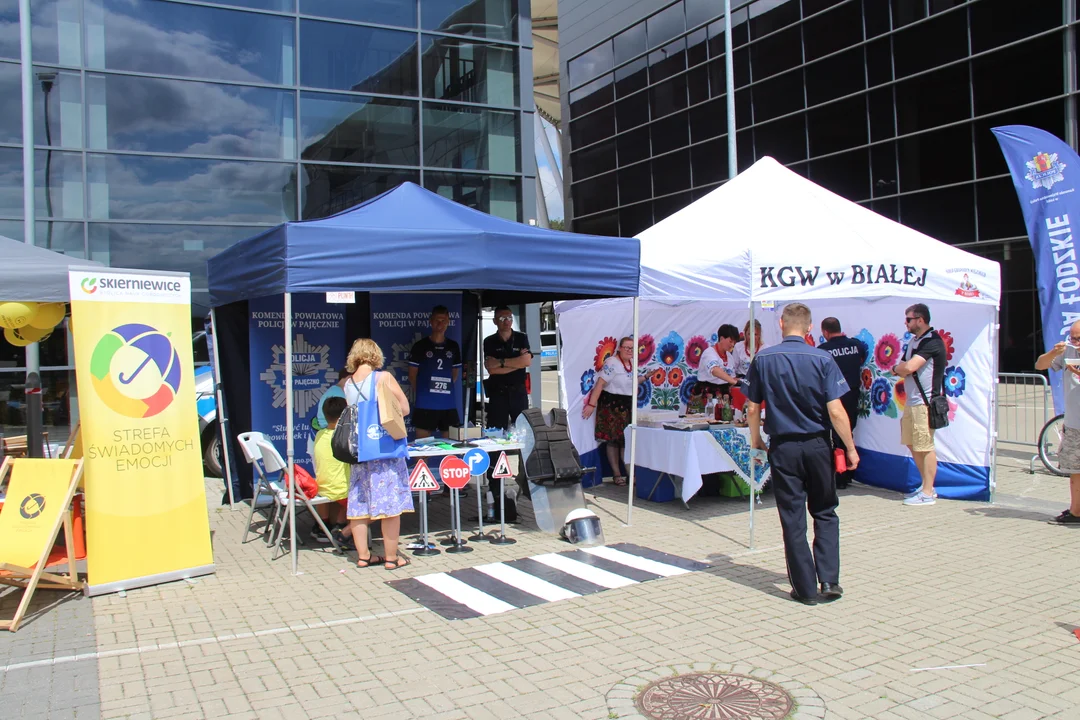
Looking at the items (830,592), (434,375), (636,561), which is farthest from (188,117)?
(830,592)

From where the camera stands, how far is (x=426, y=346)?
8258 millimetres

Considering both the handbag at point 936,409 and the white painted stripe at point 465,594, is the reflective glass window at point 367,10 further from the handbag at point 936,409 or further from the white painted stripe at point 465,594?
the white painted stripe at point 465,594

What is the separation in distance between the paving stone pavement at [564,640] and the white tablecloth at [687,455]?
3.49 ft

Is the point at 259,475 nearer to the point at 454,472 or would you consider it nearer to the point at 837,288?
the point at 454,472

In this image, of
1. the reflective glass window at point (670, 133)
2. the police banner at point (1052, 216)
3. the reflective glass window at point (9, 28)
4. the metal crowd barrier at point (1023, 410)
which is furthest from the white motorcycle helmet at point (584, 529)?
the reflective glass window at point (670, 133)

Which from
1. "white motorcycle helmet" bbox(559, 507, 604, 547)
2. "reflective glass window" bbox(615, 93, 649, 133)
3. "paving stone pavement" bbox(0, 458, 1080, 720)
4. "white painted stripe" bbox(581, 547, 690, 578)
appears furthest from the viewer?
"reflective glass window" bbox(615, 93, 649, 133)

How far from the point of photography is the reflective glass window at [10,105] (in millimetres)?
11203

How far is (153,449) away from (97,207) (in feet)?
23.6

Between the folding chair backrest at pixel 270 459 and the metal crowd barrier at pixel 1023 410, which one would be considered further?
the metal crowd barrier at pixel 1023 410

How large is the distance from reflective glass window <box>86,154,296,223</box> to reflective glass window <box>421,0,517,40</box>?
346cm

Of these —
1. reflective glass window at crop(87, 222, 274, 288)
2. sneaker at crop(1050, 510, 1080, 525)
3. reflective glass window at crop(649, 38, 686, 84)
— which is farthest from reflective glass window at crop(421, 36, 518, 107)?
reflective glass window at crop(649, 38, 686, 84)

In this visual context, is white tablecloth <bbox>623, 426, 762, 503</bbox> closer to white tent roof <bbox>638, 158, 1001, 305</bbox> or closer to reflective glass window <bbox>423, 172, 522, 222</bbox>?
white tent roof <bbox>638, 158, 1001, 305</bbox>

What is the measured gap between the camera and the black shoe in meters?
5.21

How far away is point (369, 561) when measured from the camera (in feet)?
20.4
